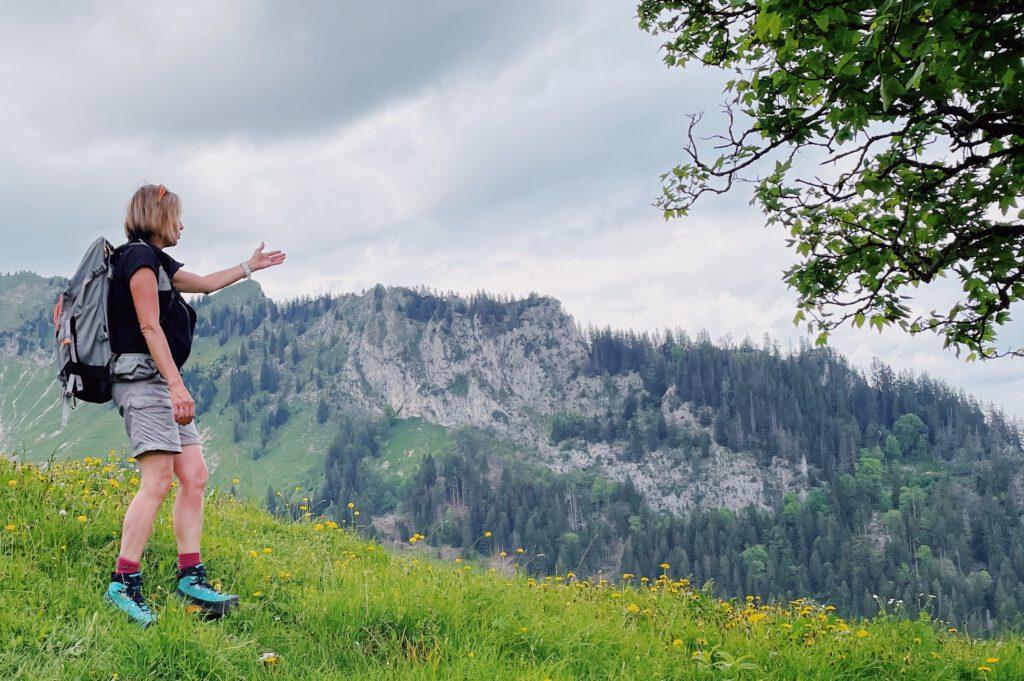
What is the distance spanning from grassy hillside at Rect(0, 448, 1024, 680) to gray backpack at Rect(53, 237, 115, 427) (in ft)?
5.21

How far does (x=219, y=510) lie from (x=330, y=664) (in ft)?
13.3

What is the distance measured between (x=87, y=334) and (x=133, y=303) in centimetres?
44

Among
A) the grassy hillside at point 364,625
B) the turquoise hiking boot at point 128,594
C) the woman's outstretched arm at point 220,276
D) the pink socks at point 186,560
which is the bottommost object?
the grassy hillside at point 364,625

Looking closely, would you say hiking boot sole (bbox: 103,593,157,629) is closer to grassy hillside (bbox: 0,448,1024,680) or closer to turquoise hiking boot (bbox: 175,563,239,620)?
grassy hillside (bbox: 0,448,1024,680)

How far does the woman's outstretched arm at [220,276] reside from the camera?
6.42 m

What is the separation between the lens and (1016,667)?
6516 mm

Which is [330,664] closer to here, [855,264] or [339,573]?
[339,573]

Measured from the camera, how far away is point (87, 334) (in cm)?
561

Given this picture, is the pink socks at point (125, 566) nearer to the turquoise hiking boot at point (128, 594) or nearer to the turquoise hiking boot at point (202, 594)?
the turquoise hiking boot at point (128, 594)

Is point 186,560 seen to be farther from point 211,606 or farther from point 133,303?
point 133,303

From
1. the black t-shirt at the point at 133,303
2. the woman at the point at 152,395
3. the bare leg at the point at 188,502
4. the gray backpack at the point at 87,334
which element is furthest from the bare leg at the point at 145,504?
the black t-shirt at the point at 133,303

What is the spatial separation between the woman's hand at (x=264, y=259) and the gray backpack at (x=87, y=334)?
4.69ft

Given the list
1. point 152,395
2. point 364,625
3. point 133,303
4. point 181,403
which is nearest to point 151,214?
point 133,303

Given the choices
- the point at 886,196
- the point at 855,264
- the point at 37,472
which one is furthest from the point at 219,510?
the point at 886,196
